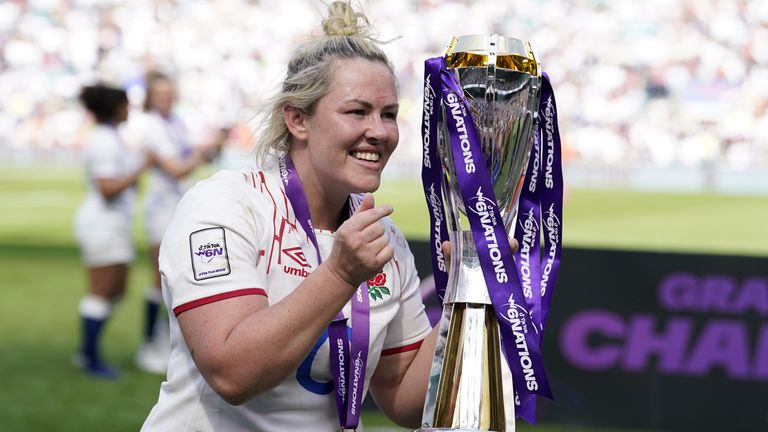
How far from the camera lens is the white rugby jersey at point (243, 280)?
2072mm

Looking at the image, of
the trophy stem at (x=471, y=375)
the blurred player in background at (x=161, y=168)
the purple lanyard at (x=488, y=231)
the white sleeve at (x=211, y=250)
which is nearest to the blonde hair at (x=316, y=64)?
the white sleeve at (x=211, y=250)

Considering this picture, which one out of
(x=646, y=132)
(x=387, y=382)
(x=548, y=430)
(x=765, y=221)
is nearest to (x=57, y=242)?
(x=646, y=132)

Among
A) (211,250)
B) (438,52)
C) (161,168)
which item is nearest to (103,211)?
(161,168)

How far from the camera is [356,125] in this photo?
7.30ft

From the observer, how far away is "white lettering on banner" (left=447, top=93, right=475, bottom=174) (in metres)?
1.92

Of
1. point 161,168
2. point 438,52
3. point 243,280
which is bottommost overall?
point 161,168

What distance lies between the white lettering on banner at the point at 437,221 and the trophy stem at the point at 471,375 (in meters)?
0.22

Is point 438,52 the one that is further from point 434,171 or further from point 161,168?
point 434,171

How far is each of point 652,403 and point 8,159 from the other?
15.5 metres

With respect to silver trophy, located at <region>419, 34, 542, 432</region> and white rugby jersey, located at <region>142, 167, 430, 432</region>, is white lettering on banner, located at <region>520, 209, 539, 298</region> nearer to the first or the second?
silver trophy, located at <region>419, 34, 542, 432</region>

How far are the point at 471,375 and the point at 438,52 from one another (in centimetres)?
1537

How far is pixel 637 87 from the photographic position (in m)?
15.2

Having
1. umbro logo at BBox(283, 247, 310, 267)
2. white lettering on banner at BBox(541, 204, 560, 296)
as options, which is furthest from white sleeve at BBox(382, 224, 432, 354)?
white lettering on banner at BBox(541, 204, 560, 296)

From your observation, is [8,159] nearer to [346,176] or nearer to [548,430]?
[548,430]
